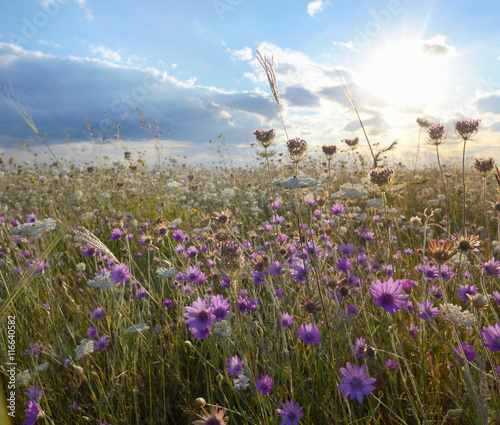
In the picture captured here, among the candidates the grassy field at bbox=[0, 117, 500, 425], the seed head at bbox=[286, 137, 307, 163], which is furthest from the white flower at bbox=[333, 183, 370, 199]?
the seed head at bbox=[286, 137, 307, 163]

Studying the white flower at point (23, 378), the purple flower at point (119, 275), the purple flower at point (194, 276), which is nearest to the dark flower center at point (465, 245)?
the purple flower at point (194, 276)

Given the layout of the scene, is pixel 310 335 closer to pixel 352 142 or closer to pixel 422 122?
pixel 352 142

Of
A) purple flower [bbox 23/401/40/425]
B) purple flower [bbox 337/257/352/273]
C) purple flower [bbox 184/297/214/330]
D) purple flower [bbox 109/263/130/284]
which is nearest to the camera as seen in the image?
purple flower [bbox 184/297/214/330]

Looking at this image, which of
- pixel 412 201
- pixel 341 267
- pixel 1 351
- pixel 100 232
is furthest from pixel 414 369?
pixel 412 201

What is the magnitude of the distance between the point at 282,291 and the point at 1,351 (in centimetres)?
199

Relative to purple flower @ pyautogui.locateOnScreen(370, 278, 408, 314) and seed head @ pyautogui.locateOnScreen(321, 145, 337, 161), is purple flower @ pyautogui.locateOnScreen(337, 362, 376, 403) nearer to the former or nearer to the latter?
purple flower @ pyautogui.locateOnScreen(370, 278, 408, 314)

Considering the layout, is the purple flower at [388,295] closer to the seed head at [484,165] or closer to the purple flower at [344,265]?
the purple flower at [344,265]

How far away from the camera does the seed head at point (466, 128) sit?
2.26 m

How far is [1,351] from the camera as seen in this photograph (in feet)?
7.10

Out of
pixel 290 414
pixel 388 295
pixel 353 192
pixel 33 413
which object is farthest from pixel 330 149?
pixel 33 413

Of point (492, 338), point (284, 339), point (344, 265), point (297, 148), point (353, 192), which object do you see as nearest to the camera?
point (492, 338)

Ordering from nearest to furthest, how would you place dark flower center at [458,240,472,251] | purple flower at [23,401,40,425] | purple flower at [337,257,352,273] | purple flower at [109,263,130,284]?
dark flower center at [458,240,472,251] → purple flower at [23,401,40,425] → purple flower at [109,263,130,284] → purple flower at [337,257,352,273]

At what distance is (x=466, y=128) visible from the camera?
228cm

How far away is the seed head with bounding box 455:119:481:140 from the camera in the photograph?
2256 mm
